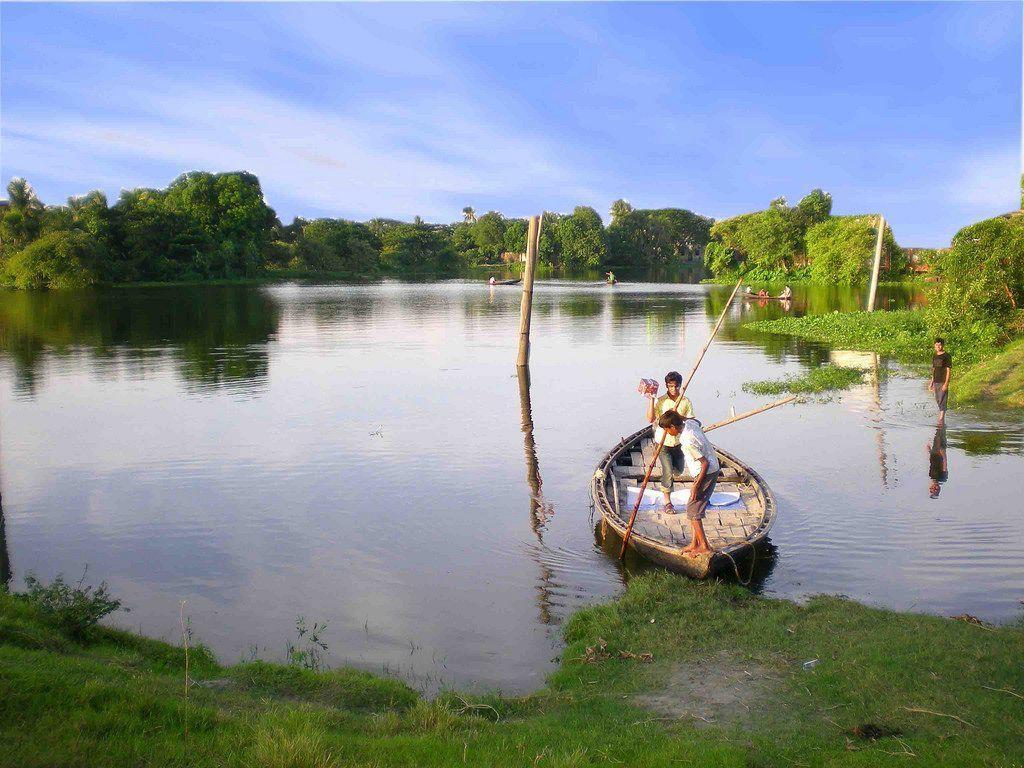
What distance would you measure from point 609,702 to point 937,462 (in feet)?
37.1

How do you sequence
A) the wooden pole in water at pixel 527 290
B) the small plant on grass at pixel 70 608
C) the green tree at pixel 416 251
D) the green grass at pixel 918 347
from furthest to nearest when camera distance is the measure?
1. the green tree at pixel 416 251
2. the wooden pole in water at pixel 527 290
3. the green grass at pixel 918 347
4. the small plant on grass at pixel 70 608

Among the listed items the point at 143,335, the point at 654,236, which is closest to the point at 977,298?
the point at 143,335

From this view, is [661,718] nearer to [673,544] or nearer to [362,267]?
[673,544]

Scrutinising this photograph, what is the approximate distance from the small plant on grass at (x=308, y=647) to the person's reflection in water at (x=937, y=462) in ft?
32.9

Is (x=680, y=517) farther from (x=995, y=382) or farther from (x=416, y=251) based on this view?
(x=416, y=251)

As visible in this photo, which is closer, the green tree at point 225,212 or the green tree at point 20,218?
the green tree at point 20,218

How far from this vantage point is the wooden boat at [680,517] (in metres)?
9.74

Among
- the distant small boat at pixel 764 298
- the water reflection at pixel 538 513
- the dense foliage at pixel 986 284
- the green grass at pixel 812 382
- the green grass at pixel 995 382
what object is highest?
the dense foliage at pixel 986 284

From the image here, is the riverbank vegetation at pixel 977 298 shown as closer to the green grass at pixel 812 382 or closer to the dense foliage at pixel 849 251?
the green grass at pixel 812 382

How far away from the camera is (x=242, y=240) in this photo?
102000 millimetres

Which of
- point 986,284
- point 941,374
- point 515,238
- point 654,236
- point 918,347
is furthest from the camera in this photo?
point 654,236

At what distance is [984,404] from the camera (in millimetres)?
20266

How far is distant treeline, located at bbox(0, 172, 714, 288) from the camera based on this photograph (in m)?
78.9

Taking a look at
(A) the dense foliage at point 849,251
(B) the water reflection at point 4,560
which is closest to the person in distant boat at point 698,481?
(B) the water reflection at point 4,560
